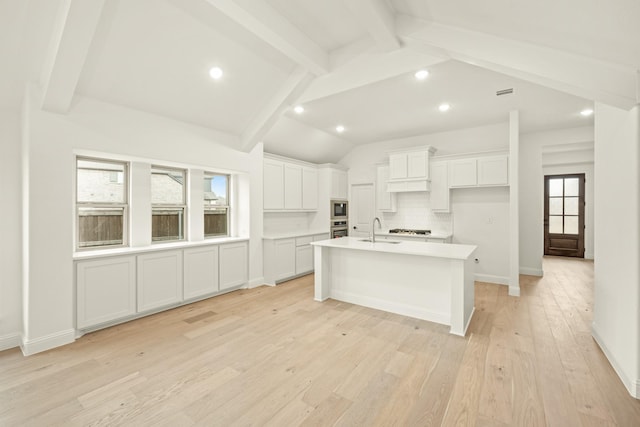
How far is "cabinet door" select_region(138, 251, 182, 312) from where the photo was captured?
11.7ft

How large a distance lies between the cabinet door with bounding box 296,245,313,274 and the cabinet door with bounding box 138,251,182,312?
2.30 meters

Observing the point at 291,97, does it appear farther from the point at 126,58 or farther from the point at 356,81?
the point at 126,58

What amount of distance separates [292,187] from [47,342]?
13.9ft

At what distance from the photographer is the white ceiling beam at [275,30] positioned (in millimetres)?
2330

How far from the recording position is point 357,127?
18.8 ft

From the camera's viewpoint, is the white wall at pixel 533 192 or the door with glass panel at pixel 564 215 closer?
the white wall at pixel 533 192

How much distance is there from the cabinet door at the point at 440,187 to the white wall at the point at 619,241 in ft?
8.64

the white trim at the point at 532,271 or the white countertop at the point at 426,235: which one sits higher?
the white countertop at the point at 426,235

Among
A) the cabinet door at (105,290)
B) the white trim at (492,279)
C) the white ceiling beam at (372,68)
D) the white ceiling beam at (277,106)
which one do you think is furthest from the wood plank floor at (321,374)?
the white ceiling beam at (372,68)

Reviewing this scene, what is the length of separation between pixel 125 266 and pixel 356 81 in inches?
143

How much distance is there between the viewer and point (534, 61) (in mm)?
2184

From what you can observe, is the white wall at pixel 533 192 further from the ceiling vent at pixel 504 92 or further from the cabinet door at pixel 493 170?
the ceiling vent at pixel 504 92

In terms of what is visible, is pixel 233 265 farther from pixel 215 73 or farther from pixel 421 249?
pixel 421 249

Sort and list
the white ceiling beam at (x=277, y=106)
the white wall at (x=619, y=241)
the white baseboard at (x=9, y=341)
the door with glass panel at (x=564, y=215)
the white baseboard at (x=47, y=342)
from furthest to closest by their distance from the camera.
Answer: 1. the door with glass panel at (x=564, y=215)
2. the white ceiling beam at (x=277, y=106)
3. the white baseboard at (x=9, y=341)
4. the white baseboard at (x=47, y=342)
5. the white wall at (x=619, y=241)
